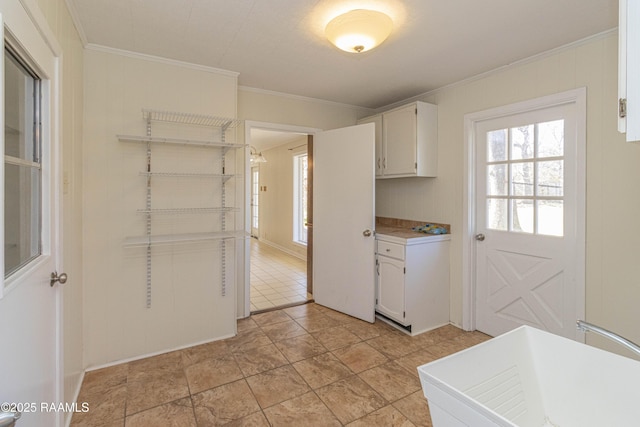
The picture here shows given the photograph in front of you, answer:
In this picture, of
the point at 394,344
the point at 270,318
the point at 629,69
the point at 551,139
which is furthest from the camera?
the point at 270,318

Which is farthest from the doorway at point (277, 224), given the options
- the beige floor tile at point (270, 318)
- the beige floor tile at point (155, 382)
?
the beige floor tile at point (155, 382)

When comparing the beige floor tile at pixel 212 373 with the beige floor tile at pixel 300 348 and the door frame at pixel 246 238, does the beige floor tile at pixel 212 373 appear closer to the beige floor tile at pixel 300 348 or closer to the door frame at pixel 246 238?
the beige floor tile at pixel 300 348

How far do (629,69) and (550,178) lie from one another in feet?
5.98

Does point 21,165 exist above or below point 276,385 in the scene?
above

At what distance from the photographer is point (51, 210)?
147 cm

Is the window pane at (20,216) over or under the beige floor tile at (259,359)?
over

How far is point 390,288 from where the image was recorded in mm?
3031

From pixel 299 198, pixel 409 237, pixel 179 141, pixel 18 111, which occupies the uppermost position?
pixel 179 141

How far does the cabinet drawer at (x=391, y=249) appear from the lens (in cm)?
289

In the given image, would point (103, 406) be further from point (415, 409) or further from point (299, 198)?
point (299, 198)

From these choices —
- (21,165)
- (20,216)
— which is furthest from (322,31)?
(20,216)

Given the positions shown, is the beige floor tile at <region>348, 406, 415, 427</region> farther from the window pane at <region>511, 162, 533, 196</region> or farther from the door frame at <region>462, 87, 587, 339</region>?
the window pane at <region>511, 162, 533, 196</region>

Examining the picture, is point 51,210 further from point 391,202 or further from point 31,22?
point 391,202

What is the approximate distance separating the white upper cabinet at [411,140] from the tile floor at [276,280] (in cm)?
189
